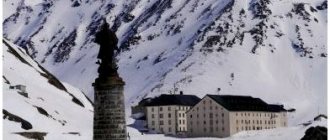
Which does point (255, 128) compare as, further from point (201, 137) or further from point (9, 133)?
point (9, 133)

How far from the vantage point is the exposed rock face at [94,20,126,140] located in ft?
102

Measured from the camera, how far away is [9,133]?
4336 inches

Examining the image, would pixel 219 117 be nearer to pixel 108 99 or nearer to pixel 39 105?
pixel 39 105

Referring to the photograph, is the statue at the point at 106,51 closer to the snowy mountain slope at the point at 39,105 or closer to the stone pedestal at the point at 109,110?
the stone pedestal at the point at 109,110

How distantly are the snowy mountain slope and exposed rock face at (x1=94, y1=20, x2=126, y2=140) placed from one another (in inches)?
2980

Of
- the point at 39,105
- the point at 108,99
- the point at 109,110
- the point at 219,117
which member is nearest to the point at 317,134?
the point at 39,105

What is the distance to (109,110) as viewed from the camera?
102ft

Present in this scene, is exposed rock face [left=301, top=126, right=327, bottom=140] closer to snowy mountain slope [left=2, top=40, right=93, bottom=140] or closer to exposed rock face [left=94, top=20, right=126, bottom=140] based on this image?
snowy mountain slope [left=2, top=40, right=93, bottom=140]

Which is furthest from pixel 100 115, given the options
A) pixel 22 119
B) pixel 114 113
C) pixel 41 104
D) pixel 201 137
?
pixel 201 137

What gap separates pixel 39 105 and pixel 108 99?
4184 inches

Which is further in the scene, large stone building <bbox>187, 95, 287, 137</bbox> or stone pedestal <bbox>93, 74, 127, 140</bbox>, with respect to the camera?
large stone building <bbox>187, 95, 287, 137</bbox>

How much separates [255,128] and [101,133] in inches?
6619

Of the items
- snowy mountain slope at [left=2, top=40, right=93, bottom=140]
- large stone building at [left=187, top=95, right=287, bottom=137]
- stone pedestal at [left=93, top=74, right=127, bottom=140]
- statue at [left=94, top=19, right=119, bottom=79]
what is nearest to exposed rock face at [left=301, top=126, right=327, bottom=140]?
snowy mountain slope at [left=2, top=40, right=93, bottom=140]

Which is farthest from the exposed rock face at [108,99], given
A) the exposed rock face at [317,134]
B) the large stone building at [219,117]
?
the large stone building at [219,117]
